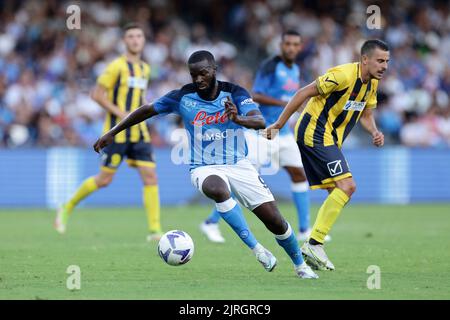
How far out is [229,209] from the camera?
28.8 feet

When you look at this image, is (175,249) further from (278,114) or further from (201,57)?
(278,114)

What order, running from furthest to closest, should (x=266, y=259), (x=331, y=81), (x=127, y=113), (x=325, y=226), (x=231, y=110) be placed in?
(x=127, y=113)
(x=325, y=226)
(x=331, y=81)
(x=266, y=259)
(x=231, y=110)

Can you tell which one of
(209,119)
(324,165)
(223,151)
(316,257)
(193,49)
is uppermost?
(193,49)

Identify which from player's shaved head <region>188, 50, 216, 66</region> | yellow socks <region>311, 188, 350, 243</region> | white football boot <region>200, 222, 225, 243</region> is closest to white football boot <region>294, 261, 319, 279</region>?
yellow socks <region>311, 188, 350, 243</region>

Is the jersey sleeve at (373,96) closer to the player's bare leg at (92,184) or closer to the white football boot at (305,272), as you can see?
the white football boot at (305,272)

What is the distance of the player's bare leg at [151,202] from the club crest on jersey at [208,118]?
3966 mm

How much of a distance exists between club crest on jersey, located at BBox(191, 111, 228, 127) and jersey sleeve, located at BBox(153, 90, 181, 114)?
26 centimetres

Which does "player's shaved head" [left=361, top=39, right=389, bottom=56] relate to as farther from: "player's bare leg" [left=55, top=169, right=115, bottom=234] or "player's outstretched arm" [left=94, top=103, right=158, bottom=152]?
"player's bare leg" [left=55, top=169, right=115, bottom=234]

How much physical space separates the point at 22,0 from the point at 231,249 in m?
14.6

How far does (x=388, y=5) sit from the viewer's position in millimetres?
26328

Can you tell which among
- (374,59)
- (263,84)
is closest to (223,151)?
(374,59)

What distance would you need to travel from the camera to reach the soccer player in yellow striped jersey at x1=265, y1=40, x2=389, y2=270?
372 inches

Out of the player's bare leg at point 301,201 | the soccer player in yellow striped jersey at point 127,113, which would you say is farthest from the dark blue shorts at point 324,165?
the soccer player in yellow striped jersey at point 127,113

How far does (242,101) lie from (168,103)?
764 millimetres
